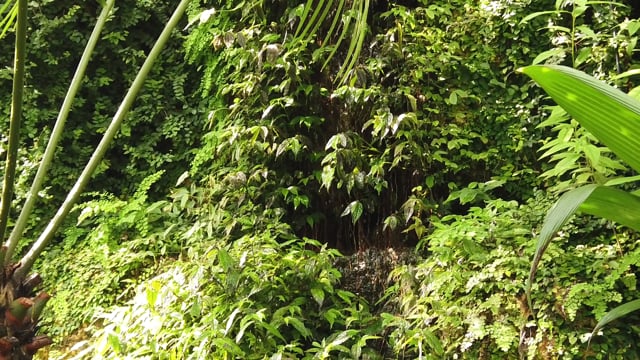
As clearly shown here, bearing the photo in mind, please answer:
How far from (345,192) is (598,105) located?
2236mm

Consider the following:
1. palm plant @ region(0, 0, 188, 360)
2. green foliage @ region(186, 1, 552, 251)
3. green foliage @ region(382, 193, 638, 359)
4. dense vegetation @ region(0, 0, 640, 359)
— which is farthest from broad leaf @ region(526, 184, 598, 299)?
green foliage @ region(186, 1, 552, 251)

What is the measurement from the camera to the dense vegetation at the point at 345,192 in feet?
6.01

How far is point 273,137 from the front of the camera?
2.90m

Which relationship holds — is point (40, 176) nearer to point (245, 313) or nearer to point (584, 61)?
point (245, 313)

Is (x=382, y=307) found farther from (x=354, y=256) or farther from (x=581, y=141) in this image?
(x=581, y=141)

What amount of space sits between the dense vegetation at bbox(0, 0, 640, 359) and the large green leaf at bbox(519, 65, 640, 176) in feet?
1.86

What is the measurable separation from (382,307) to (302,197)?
0.75 m

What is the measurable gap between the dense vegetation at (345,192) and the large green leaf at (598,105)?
0.57 m

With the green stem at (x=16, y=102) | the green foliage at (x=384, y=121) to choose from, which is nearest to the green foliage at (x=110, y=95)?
the green foliage at (x=384, y=121)

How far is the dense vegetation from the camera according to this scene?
183cm

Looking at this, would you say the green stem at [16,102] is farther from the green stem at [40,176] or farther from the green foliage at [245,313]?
the green foliage at [245,313]

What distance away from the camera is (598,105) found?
23.7 inches

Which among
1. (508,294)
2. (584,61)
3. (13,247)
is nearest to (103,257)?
(13,247)

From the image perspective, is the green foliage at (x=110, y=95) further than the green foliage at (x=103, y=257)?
Yes
